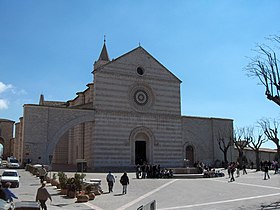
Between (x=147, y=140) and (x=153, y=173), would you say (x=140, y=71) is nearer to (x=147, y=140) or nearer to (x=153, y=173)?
(x=147, y=140)

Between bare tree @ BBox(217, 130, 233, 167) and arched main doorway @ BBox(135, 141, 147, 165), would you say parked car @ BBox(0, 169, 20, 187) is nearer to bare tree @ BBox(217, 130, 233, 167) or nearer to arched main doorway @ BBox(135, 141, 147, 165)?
arched main doorway @ BBox(135, 141, 147, 165)

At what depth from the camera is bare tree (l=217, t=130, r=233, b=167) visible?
4867 centimetres

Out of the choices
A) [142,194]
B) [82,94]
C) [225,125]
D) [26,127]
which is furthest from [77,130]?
[142,194]

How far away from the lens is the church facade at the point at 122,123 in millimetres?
37156

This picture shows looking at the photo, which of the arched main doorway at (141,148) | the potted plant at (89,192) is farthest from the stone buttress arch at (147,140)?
the potted plant at (89,192)

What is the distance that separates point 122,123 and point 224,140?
17.5 meters

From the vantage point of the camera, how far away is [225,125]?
169 feet

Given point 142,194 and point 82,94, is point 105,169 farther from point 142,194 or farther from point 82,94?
→ point 142,194

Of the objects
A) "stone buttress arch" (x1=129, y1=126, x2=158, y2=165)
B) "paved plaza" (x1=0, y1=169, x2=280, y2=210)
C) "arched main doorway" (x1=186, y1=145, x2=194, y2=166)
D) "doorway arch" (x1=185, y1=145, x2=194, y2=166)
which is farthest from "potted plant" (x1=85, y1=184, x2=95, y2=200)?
"arched main doorway" (x1=186, y1=145, x2=194, y2=166)

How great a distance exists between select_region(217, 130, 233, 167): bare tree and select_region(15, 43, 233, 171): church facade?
234cm

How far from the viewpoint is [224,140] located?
50.8m

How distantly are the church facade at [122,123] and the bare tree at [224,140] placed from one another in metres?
2.34

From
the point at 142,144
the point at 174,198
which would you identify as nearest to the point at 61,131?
the point at 142,144

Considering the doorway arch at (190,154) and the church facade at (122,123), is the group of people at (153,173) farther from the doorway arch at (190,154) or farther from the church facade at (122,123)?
the doorway arch at (190,154)
